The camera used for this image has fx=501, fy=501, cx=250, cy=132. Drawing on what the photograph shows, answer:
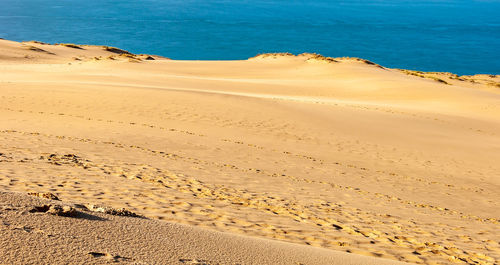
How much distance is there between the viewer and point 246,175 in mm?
8859

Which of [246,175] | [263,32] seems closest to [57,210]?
[246,175]

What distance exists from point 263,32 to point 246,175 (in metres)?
82.2

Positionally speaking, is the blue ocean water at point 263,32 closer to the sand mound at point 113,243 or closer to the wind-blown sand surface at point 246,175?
the wind-blown sand surface at point 246,175

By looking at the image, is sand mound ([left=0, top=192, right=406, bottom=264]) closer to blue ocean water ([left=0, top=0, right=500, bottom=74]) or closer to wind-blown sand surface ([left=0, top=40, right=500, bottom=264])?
wind-blown sand surface ([left=0, top=40, right=500, bottom=264])

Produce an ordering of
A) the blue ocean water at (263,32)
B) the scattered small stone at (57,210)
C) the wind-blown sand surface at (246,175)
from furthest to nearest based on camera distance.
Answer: the blue ocean water at (263,32), the wind-blown sand surface at (246,175), the scattered small stone at (57,210)

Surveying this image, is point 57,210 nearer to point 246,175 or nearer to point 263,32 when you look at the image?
point 246,175

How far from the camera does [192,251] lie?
143 inches

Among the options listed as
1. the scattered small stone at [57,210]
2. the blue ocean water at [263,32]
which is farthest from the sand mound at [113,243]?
the blue ocean water at [263,32]

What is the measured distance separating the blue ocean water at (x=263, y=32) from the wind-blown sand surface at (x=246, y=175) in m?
50.0

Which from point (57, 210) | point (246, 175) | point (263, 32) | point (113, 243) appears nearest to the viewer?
point (113, 243)

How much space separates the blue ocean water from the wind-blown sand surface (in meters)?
50.0

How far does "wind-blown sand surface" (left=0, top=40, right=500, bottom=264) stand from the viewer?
394 cm

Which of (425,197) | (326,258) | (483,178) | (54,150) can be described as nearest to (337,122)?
(483,178)

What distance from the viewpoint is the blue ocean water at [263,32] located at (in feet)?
228
